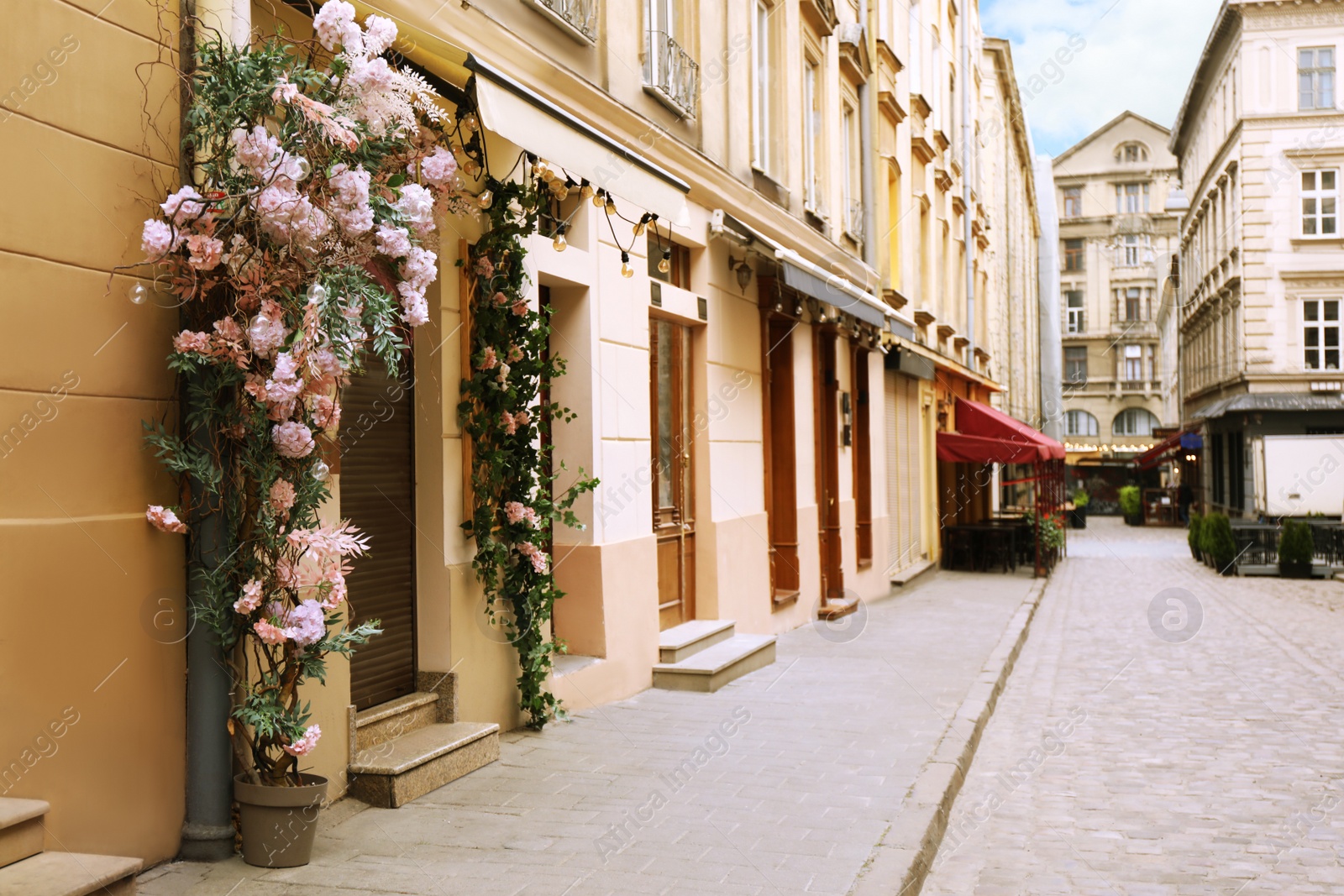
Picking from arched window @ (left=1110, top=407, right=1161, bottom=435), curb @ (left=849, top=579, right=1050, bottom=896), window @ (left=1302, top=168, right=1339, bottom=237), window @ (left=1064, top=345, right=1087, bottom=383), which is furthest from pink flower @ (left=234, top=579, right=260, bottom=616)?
arched window @ (left=1110, top=407, right=1161, bottom=435)

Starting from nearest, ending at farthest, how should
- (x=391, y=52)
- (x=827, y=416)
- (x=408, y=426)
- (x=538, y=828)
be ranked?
(x=538, y=828) → (x=391, y=52) → (x=408, y=426) → (x=827, y=416)

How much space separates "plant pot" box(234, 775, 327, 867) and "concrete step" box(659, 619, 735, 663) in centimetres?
482

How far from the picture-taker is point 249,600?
185 inches

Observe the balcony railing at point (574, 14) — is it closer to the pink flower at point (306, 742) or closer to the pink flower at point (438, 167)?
the pink flower at point (438, 167)

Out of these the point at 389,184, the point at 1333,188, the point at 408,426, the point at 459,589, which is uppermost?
the point at 1333,188

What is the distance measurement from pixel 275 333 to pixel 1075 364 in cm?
6486

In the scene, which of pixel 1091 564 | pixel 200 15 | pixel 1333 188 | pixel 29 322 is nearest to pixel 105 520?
pixel 29 322

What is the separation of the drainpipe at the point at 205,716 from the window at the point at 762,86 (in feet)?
28.7

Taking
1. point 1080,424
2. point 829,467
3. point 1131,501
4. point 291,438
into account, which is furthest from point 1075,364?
point 291,438

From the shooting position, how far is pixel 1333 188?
3300 centimetres

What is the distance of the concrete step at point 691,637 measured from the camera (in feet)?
31.2

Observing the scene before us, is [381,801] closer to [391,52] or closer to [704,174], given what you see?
[391,52]

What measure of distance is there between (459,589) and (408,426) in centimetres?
98

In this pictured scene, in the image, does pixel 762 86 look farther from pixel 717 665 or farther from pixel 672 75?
pixel 717 665
